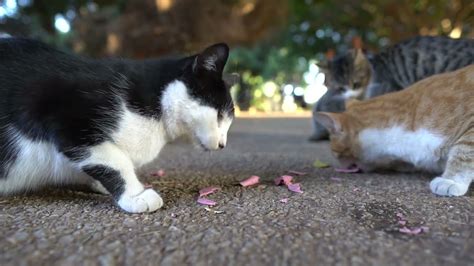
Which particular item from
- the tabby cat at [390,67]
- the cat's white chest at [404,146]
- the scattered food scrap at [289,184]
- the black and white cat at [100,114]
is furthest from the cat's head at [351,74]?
the black and white cat at [100,114]

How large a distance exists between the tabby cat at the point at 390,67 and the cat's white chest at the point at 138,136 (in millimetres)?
2224

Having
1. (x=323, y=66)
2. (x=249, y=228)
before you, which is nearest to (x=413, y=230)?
(x=249, y=228)

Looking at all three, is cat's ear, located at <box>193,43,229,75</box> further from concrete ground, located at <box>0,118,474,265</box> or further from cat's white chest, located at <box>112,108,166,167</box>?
concrete ground, located at <box>0,118,474,265</box>

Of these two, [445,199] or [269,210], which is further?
[445,199]

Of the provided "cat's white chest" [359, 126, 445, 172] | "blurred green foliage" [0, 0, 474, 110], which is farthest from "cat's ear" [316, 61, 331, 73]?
"cat's white chest" [359, 126, 445, 172]

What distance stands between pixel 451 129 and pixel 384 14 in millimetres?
4894

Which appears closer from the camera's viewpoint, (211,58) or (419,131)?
(211,58)

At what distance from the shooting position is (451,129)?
1.68m

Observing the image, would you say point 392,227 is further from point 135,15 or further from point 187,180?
point 135,15

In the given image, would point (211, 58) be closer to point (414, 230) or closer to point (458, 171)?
point (414, 230)

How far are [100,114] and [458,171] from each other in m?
1.33

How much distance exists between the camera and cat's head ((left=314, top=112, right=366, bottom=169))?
2.07 m

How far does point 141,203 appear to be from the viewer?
3.94 feet

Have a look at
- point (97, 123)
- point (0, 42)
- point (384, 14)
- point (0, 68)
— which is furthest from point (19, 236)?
point (384, 14)
